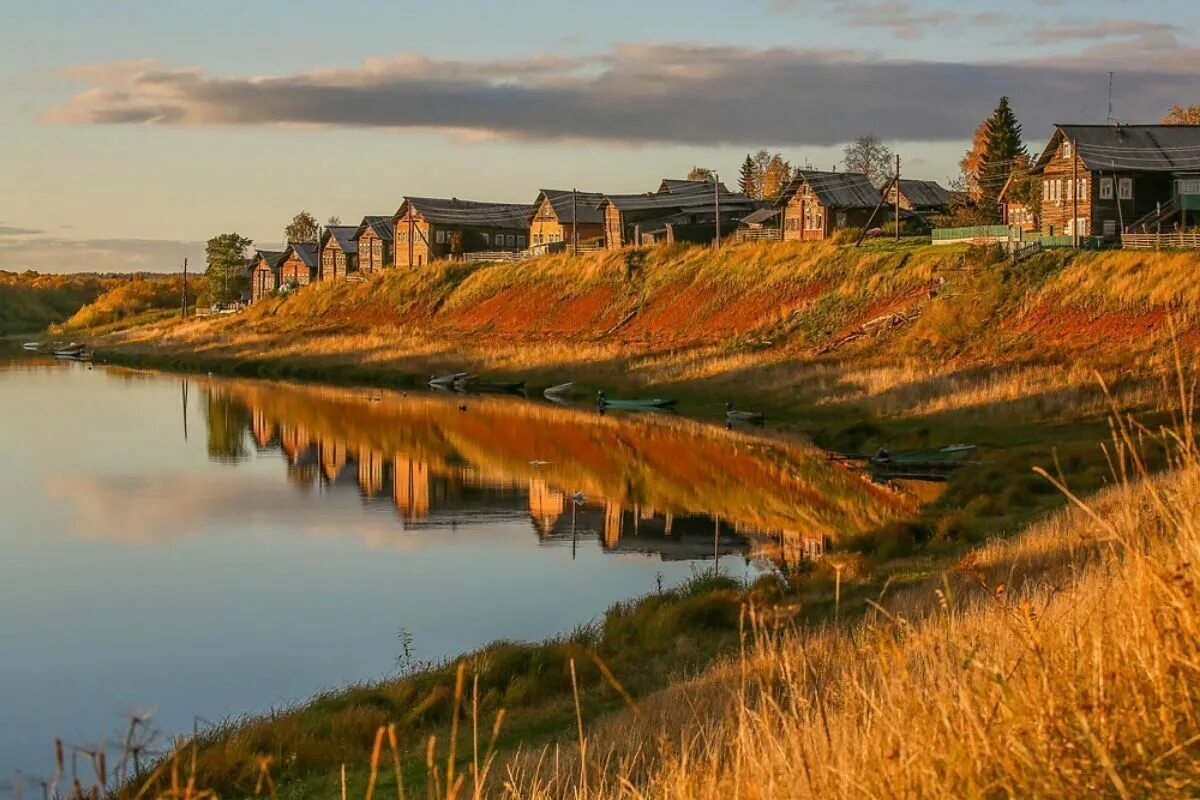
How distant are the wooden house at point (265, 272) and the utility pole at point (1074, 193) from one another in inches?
3888

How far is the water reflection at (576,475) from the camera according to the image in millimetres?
31062

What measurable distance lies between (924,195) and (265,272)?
268ft

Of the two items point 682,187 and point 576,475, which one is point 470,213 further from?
point 576,475

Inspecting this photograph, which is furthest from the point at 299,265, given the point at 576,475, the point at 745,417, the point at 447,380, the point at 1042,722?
the point at 1042,722

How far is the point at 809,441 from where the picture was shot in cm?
4478

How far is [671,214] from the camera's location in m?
110

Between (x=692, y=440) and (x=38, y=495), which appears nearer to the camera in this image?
(x=38, y=495)

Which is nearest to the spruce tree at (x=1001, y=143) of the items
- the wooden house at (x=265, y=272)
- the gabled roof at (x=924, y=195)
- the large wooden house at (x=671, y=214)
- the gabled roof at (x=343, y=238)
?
the gabled roof at (x=924, y=195)

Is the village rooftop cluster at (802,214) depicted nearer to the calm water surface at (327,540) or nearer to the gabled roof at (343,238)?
the gabled roof at (343,238)

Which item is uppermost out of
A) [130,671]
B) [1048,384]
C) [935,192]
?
[935,192]

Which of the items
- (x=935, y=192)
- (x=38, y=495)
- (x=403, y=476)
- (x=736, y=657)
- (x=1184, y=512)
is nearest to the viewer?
(x=1184, y=512)

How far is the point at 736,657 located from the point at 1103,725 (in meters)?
11.5

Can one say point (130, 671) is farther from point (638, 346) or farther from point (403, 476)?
point (638, 346)

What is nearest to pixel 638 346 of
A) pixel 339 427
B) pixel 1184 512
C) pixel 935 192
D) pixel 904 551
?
pixel 339 427
